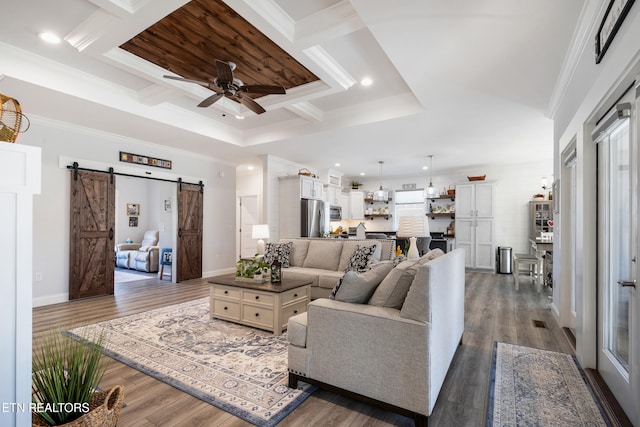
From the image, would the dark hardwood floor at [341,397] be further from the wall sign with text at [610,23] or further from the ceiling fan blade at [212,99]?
the ceiling fan blade at [212,99]

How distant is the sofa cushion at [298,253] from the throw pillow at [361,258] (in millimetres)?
869

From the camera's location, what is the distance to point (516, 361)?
277 cm

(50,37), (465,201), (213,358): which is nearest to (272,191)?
(50,37)

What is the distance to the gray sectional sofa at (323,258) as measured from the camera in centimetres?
445

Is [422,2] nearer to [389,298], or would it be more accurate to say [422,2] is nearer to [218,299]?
[389,298]

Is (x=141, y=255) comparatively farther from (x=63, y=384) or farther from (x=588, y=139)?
(x=588, y=139)

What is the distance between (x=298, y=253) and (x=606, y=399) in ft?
12.7

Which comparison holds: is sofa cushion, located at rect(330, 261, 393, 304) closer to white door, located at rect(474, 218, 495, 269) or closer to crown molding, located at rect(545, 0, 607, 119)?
crown molding, located at rect(545, 0, 607, 119)

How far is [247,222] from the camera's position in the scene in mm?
8742

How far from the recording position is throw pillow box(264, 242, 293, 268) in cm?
504

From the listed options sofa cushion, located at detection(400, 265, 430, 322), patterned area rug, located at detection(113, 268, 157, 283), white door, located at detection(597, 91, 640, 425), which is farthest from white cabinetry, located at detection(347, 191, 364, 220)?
sofa cushion, located at detection(400, 265, 430, 322)

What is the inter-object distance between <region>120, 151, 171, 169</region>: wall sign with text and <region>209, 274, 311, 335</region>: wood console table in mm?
3325

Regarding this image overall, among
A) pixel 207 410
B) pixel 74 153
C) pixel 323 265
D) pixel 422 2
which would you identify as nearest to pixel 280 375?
pixel 207 410

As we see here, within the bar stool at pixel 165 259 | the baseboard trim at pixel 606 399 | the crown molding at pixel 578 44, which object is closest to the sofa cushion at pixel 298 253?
the bar stool at pixel 165 259
